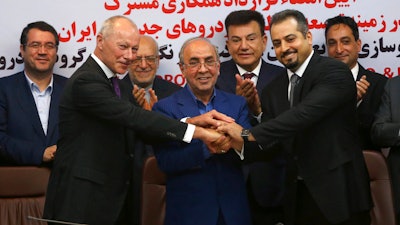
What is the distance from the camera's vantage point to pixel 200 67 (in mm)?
3508

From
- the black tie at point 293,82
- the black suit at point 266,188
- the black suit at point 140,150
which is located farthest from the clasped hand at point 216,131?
the black suit at point 140,150

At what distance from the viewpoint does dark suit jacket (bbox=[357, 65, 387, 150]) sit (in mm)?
4290

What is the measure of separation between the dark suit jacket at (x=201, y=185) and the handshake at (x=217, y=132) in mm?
37

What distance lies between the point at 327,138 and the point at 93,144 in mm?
1127


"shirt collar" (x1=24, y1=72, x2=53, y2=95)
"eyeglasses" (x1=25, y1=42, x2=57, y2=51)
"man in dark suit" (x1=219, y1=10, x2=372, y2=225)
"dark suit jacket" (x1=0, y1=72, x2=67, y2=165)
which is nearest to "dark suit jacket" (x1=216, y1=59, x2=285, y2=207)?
"man in dark suit" (x1=219, y1=10, x2=372, y2=225)

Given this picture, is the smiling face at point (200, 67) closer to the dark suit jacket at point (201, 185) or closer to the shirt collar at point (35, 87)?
the dark suit jacket at point (201, 185)

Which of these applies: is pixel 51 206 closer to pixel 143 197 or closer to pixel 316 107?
pixel 143 197

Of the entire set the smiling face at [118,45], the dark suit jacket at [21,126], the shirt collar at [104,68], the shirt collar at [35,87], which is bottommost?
the dark suit jacket at [21,126]

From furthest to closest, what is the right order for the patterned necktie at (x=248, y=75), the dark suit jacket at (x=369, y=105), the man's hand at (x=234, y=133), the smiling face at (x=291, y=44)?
the patterned necktie at (x=248, y=75) < the dark suit jacket at (x=369, y=105) < the smiling face at (x=291, y=44) < the man's hand at (x=234, y=133)

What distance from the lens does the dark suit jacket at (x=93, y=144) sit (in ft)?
11.0

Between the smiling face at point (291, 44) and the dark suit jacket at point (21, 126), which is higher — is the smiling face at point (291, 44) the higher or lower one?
the higher one

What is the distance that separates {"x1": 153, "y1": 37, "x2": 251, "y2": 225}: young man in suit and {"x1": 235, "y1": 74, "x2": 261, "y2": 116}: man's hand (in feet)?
1.14

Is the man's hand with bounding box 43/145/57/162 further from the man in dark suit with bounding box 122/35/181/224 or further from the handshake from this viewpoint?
the handshake

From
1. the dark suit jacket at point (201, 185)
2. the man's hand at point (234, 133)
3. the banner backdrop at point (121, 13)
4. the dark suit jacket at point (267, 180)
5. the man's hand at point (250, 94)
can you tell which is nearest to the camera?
the dark suit jacket at point (201, 185)
